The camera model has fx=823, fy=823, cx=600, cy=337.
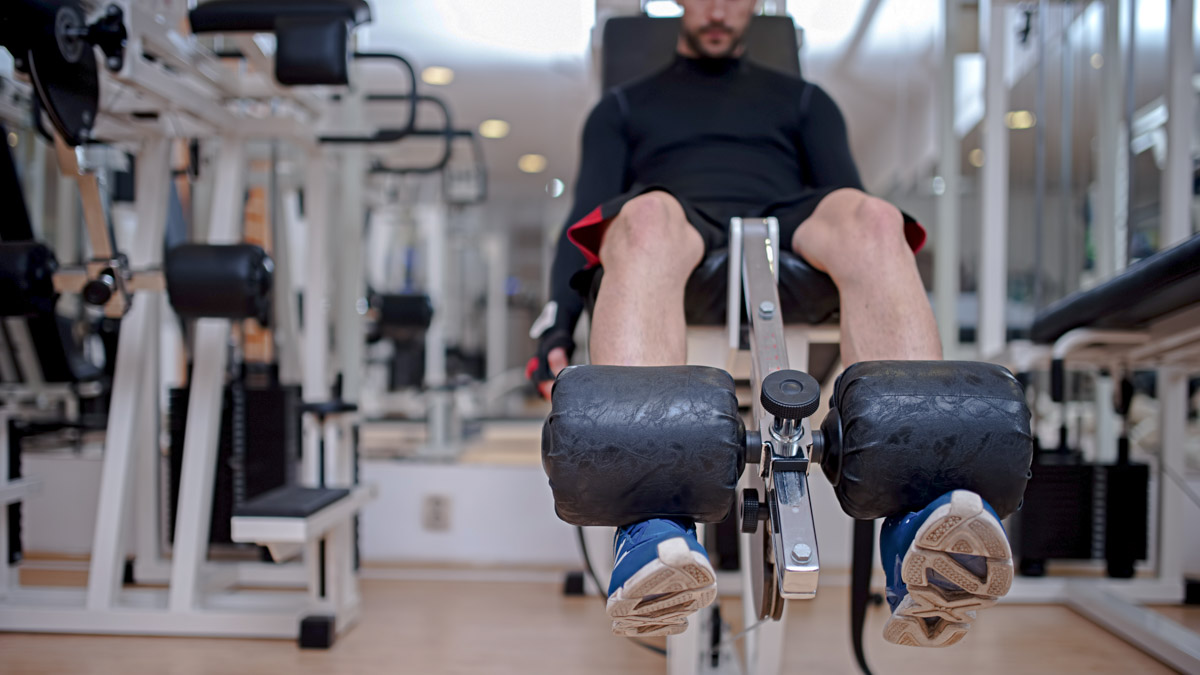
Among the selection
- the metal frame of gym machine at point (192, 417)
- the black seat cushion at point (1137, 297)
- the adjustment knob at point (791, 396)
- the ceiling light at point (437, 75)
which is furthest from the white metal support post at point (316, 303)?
the ceiling light at point (437, 75)

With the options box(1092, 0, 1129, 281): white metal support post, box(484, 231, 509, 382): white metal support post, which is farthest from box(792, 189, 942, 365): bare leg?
box(484, 231, 509, 382): white metal support post

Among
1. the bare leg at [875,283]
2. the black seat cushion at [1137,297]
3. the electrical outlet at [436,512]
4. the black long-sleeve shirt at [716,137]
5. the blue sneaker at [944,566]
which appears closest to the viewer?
the blue sneaker at [944,566]

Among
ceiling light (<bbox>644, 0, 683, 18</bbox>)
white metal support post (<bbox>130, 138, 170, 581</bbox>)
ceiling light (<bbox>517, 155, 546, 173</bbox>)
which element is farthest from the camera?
ceiling light (<bbox>517, 155, 546, 173</bbox>)

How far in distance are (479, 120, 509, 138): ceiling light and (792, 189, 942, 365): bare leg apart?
142 inches

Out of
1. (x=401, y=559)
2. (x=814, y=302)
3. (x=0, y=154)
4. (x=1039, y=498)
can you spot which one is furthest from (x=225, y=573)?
(x=1039, y=498)

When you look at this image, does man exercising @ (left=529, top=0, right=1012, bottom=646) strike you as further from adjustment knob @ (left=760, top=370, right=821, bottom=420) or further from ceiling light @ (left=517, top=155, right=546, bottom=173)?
ceiling light @ (left=517, top=155, right=546, bottom=173)

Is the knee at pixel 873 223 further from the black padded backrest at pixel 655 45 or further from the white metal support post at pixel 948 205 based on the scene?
the white metal support post at pixel 948 205

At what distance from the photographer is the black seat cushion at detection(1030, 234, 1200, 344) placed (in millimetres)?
1123

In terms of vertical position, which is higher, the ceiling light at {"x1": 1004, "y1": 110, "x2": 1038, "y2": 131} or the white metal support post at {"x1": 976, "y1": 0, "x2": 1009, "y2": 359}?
the ceiling light at {"x1": 1004, "y1": 110, "x2": 1038, "y2": 131}

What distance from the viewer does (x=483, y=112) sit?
4320 millimetres

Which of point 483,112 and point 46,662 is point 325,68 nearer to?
point 46,662

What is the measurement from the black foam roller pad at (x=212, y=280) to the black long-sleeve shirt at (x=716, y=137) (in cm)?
56

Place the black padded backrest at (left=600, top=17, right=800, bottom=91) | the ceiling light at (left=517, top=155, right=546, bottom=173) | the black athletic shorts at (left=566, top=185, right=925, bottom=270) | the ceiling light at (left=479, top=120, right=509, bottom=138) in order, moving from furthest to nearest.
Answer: the ceiling light at (left=517, top=155, right=546, bottom=173)
the ceiling light at (left=479, top=120, right=509, bottom=138)
the black padded backrest at (left=600, top=17, right=800, bottom=91)
the black athletic shorts at (left=566, top=185, right=925, bottom=270)

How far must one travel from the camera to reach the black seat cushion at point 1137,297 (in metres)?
1.12
